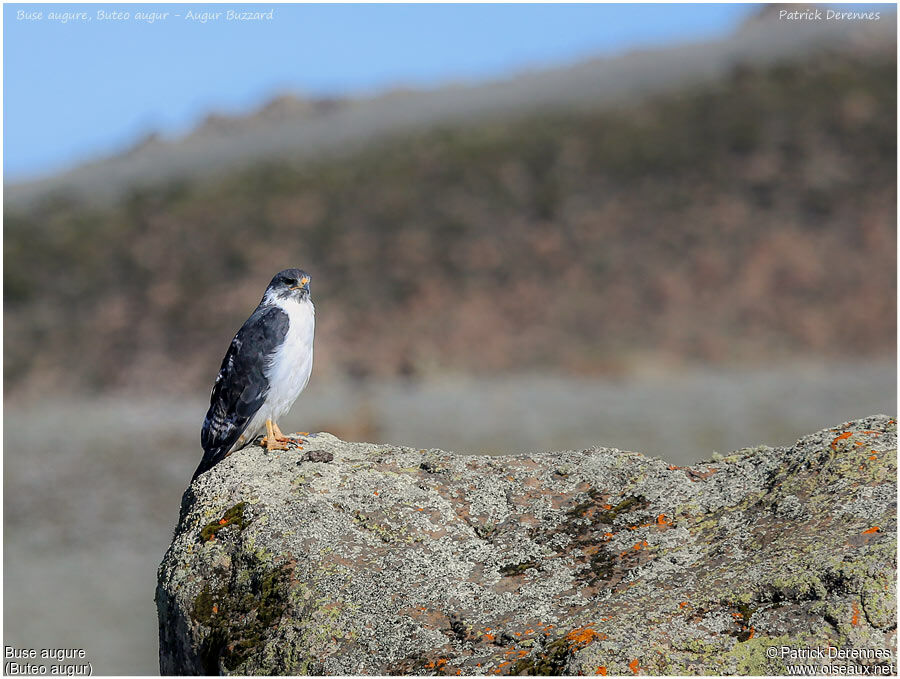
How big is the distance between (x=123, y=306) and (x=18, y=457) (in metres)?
10.1

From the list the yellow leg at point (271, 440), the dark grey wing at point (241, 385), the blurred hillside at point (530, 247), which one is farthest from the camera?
the blurred hillside at point (530, 247)

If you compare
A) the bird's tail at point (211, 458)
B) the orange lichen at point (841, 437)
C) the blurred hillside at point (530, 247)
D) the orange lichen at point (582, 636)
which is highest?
the blurred hillside at point (530, 247)

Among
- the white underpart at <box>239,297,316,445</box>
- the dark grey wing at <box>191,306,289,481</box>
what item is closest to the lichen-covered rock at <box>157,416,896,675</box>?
the dark grey wing at <box>191,306,289,481</box>

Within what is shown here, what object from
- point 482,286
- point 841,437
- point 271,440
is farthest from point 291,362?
point 482,286

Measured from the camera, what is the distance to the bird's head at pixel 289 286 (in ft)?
24.6

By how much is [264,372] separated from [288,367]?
19cm

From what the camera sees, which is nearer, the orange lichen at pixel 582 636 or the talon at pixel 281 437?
the orange lichen at pixel 582 636

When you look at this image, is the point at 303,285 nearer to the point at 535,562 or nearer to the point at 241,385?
the point at 241,385

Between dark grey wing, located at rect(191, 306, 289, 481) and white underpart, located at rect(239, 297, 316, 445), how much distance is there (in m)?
0.05

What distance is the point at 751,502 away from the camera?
5.06 meters

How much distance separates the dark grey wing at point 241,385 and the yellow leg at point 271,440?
0.54 ft

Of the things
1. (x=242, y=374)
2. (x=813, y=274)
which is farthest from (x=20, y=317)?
(x=242, y=374)

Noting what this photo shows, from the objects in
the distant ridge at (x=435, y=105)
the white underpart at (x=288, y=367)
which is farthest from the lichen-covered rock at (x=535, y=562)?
the distant ridge at (x=435, y=105)

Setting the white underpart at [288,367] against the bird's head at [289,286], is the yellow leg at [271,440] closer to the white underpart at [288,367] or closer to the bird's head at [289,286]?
the white underpart at [288,367]
